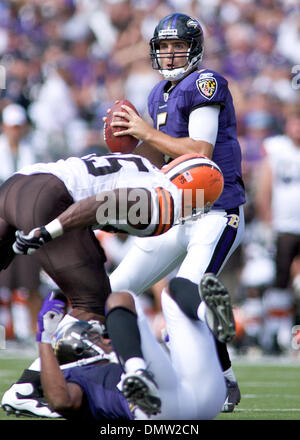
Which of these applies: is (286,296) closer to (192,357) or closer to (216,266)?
(216,266)

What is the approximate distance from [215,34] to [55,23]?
2115mm

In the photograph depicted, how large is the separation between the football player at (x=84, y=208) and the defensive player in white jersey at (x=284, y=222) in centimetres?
390

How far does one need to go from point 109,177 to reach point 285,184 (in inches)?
172

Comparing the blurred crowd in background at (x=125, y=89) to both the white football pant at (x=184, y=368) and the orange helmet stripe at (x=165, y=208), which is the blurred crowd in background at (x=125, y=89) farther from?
the white football pant at (x=184, y=368)

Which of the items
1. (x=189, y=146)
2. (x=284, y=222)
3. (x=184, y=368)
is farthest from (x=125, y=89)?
(x=184, y=368)

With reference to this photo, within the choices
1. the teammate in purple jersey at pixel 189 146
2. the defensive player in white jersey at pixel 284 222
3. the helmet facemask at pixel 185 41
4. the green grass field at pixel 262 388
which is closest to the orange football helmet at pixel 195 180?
the teammate in purple jersey at pixel 189 146

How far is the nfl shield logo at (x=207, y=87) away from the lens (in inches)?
190

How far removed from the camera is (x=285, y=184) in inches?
329

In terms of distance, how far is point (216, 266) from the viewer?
4.80 metres

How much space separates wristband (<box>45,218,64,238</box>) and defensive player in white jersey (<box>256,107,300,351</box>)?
436 centimetres

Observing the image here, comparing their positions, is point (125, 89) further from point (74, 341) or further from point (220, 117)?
point (74, 341)

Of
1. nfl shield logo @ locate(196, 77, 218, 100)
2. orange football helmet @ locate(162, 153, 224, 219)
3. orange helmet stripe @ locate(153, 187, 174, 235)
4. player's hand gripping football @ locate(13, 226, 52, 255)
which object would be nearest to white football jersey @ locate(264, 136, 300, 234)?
nfl shield logo @ locate(196, 77, 218, 100)

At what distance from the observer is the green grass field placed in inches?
181

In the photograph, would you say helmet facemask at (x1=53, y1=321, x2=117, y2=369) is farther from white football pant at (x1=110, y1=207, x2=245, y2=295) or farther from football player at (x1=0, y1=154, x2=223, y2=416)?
white football pant at (x1=110, y1=207, x2=245, y2=295)
